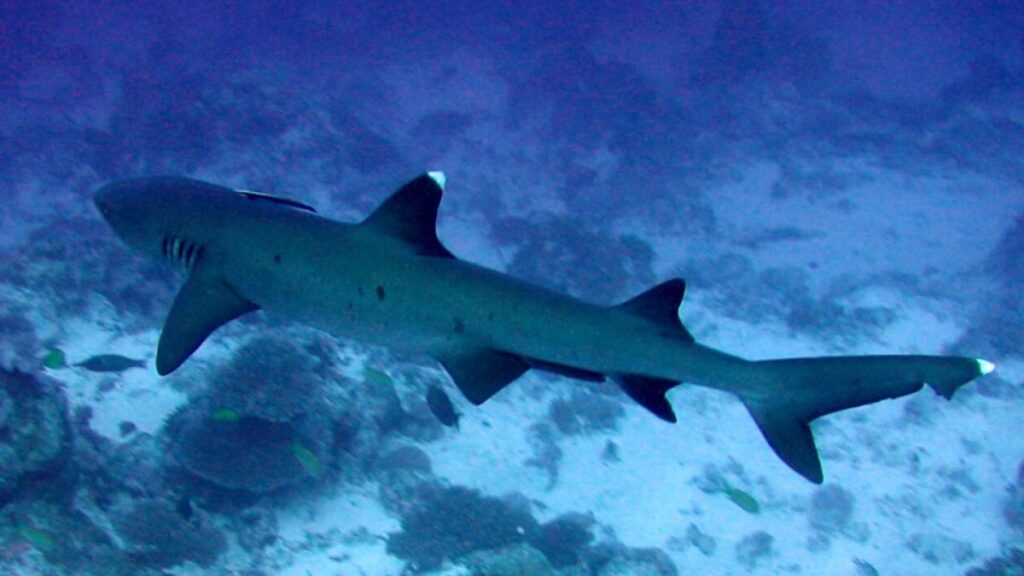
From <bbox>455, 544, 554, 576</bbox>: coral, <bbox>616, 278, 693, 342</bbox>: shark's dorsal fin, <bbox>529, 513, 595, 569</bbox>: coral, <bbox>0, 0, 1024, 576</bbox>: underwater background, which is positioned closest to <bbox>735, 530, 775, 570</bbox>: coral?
<bbox>0, 0, 1024, 576</bbox>: underwater background

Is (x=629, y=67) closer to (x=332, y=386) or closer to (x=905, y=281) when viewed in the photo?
(x=905, y=281)

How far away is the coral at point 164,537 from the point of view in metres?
8.34

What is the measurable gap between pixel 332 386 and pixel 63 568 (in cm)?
477

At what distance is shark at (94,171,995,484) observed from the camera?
371 cm

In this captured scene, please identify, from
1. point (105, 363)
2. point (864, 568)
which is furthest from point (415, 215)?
Answer: point (864, 568)

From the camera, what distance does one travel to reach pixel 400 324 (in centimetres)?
394

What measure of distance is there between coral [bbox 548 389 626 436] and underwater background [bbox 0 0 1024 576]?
4.0 inches

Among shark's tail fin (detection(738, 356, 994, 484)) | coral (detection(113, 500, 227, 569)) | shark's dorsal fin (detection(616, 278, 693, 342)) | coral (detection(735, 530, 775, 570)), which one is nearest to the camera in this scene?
shark's tail fin (detection(738, 356, 994, 484))

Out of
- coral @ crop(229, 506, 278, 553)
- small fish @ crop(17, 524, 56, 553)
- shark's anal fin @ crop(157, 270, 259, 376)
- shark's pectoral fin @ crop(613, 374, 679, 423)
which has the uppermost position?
shark's pectoral fin @ crop(613, 374, 679, 423)

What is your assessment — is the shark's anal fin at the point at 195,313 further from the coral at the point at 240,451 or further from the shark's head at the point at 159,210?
the coral at the point at 240,451

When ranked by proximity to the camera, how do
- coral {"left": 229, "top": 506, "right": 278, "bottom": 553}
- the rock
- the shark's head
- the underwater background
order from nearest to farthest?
the shark's head < coral {"left": 229, "top": 506, "right": 278, "bottom": 553} < the underwater background < the rock

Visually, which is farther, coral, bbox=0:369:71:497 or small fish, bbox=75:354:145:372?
small fish, bbox=75:354:145:372

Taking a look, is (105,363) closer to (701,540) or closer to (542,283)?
(701,540)

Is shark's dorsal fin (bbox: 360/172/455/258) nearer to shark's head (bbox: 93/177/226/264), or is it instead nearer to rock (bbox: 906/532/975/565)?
shark's head (bbox: 93/177/226/264)
